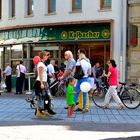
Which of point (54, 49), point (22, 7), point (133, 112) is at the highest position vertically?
point (22, 7)

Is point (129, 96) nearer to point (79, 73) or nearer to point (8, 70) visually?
point (79, 73)

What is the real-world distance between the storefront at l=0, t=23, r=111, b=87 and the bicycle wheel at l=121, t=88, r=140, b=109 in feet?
28.3

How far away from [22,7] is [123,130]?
19921 mm

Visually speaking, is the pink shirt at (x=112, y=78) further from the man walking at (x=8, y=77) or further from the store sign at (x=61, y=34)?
the man walking at (x=8, y=77)

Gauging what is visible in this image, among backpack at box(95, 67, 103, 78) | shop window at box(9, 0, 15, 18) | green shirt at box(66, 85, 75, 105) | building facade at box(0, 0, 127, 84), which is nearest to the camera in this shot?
green shirt at box(66, 85, 75, 105)

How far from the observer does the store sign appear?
26.3 m

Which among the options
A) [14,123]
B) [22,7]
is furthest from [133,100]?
[22,7]

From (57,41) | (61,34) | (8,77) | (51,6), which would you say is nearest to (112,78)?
(61,34)

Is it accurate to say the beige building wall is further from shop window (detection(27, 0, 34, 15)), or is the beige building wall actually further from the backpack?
shop window (detection(27, 0, 34, 15))

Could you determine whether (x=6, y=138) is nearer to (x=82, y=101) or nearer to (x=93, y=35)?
(x=82, y=101)

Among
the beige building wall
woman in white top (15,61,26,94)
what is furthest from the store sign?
woman in white top (15,61,26,94)

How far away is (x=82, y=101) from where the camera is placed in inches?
624

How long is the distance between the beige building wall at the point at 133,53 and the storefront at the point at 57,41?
5.18ft

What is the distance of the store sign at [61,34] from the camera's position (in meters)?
26.3
